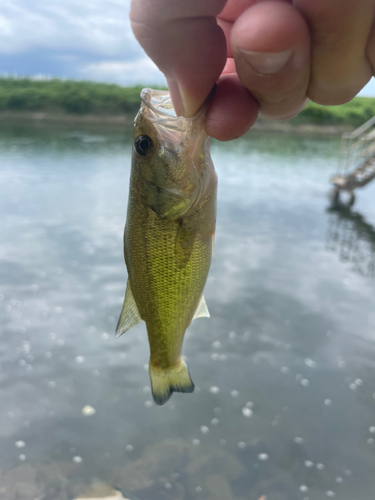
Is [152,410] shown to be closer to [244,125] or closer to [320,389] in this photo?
[320,389]

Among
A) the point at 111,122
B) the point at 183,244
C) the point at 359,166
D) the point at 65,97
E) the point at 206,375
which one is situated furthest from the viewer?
the point at 65,97

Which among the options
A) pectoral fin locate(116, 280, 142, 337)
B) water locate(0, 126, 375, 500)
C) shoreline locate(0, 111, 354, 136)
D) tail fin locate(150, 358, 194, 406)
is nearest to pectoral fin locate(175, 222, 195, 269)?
pectoral fin locate(116, 280, 142, 337)

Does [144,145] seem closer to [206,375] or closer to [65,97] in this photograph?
[206,375]

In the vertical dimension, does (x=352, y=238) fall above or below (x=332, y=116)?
below

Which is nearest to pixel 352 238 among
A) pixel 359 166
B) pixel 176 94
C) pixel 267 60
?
pixel 359 166

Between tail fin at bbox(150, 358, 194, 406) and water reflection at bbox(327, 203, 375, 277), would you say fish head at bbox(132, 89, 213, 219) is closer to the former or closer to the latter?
tail fin at bbox(150, 358, 194, 406)

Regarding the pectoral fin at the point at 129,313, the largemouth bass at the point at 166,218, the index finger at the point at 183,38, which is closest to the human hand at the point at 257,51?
the index finger at the point at 183,38

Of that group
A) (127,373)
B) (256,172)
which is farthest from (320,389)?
(256,172)
